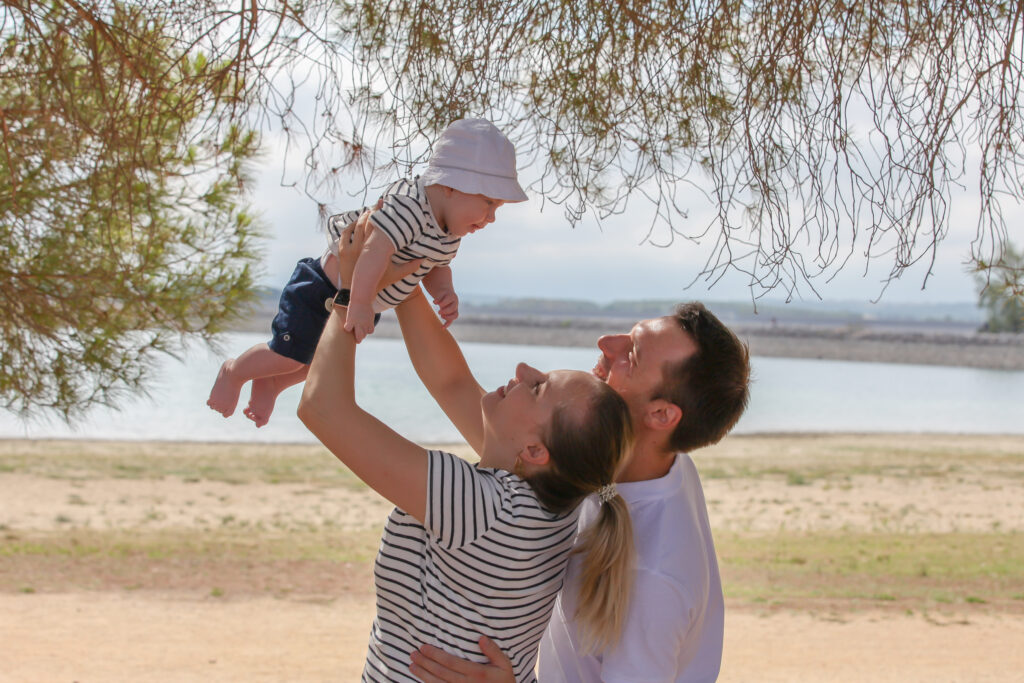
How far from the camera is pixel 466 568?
166 centimetres

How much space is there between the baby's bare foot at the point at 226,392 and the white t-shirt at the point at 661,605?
1035 millimetres

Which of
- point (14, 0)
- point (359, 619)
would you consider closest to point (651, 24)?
point (14, 0)

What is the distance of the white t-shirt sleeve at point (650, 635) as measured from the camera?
169 cm

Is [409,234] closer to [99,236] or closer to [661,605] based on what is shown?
[661,605]

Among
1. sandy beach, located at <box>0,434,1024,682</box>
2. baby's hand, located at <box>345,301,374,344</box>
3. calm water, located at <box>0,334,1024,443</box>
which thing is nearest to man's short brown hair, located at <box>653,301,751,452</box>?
baby's hand, located at <box>345,301,374,344</box>

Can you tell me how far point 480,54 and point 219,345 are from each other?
9.78ft

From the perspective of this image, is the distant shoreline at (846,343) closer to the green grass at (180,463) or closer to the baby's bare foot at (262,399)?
the green grass at (180,463)

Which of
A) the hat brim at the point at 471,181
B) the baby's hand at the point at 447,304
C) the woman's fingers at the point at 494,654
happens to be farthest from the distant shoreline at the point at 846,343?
the woman's fingers at the point at 494,654

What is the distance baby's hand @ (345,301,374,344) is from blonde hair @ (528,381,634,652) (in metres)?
0.41

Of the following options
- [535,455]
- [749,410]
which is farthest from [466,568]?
Result: [749,410]

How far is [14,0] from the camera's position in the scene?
2.89m

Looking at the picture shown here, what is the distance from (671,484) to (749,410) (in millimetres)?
27714

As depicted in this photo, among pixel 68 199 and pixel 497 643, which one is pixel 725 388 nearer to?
pixel 497 643

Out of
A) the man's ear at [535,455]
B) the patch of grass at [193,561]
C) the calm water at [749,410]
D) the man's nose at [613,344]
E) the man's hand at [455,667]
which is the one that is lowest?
the calm water at [749,410]
